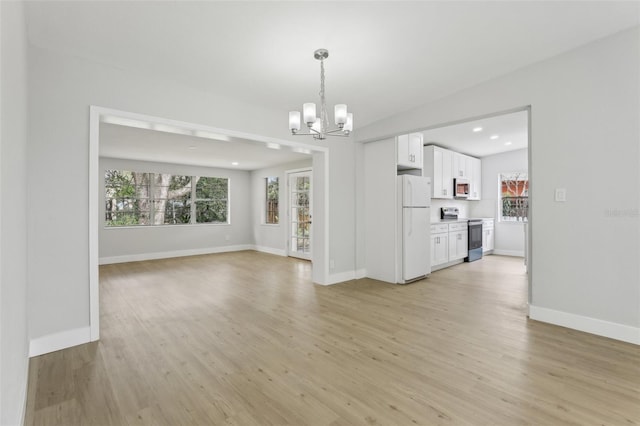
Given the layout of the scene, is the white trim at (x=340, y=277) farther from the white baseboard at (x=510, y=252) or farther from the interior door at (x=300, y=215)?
the white baseboard at (x=510, y=252)

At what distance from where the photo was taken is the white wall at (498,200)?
24.9 feet

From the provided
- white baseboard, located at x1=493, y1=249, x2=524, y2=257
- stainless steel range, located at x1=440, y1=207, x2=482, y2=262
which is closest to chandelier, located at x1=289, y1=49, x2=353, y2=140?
stainless steel range, located at x1=440, y1=207, x2=482, y2=262

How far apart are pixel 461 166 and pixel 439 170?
1.17 m

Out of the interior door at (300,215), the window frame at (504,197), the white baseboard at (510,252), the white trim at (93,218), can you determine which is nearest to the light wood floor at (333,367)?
the white trim at (93,218)

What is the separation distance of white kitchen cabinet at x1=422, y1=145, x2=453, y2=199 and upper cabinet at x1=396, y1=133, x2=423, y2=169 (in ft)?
3.13

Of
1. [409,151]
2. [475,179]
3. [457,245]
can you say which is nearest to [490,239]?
[475,179]

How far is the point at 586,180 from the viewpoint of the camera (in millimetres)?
3002

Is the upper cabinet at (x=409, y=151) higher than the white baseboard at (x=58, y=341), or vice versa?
the upper cabinet at (x=409, y=151)

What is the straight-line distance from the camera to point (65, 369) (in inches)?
90.2

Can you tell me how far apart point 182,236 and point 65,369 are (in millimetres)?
5756

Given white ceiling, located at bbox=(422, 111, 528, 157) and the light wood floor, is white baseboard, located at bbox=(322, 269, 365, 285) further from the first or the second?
white ceiling, located at bbox=(422, 111, 528, 157)

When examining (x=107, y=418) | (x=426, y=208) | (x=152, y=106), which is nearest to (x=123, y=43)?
(x=152, y=106)

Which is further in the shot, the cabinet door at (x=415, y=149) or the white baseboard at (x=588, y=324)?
the cabinet door at (x=415, y=149)

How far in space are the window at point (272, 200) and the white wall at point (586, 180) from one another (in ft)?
19.0
